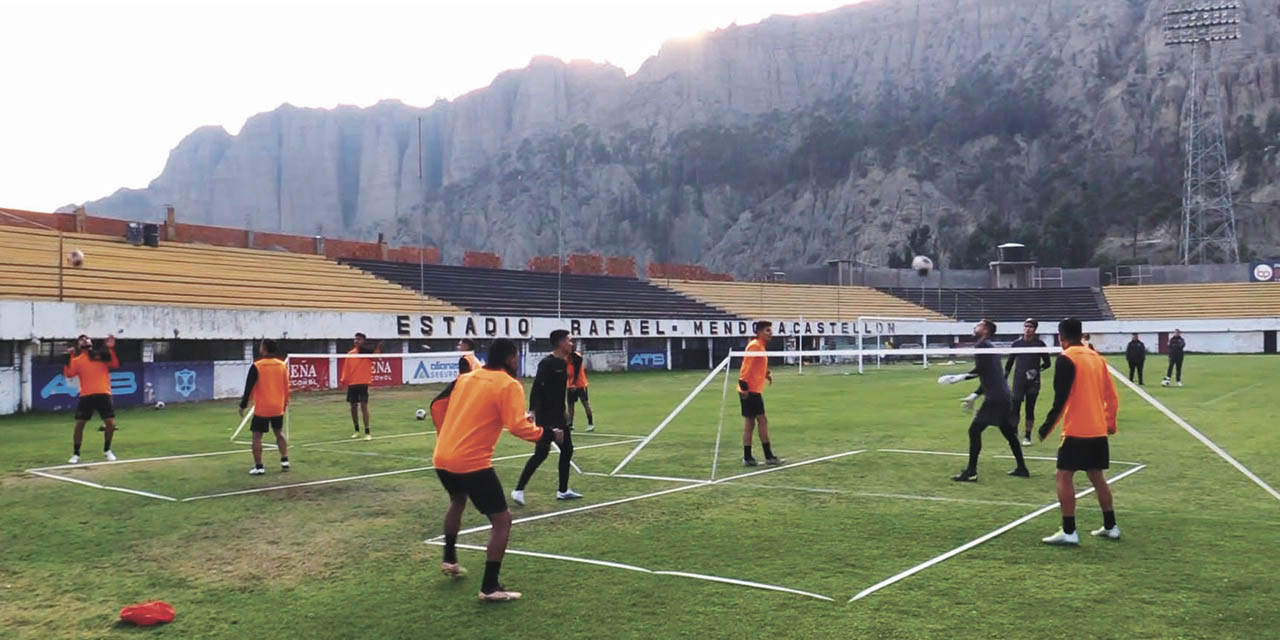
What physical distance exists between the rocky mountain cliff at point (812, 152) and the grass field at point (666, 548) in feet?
254

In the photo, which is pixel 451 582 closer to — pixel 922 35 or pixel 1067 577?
pixel 1067 577

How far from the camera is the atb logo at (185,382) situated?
1166 inches

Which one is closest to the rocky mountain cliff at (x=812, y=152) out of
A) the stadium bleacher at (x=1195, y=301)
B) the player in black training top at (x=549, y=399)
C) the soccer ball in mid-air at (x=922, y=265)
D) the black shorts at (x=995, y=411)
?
the stadium bleacher at (x=1195, y=301)

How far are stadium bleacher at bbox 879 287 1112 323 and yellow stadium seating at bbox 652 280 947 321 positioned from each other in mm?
2485

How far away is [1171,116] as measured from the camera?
398 feet

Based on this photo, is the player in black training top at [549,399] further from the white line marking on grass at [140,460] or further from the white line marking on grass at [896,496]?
the white line marking on grass at [140,460]

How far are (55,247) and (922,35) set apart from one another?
166833mm

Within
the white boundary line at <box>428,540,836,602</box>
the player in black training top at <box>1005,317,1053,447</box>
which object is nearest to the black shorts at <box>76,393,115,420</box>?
the white boundary line at <box>428,540,836,602</box>

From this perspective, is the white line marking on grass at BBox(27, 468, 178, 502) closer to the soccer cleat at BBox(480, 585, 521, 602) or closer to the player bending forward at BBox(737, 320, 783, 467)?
the soccer cleat at BBox(480, 585, 521, 602)

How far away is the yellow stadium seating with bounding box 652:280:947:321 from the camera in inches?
2418

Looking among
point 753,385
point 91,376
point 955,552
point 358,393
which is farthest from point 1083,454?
point 91,376

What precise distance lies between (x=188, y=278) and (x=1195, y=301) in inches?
2634

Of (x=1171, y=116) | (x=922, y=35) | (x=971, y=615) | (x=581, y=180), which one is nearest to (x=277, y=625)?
(x=971, y=615)

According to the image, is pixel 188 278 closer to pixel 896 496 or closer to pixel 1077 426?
pixel 896 496
